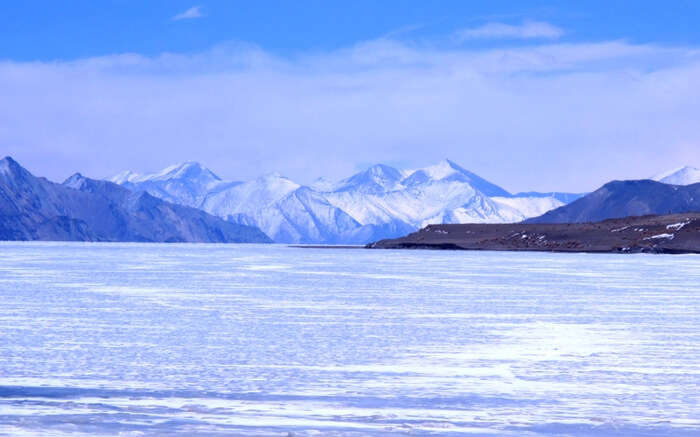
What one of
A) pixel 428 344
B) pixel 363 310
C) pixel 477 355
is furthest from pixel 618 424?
pixel 363 310

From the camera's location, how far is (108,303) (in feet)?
185

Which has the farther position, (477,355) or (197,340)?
(197,340)

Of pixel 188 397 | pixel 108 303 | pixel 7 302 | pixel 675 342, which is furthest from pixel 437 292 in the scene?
pixel 188 397

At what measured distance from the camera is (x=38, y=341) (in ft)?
116

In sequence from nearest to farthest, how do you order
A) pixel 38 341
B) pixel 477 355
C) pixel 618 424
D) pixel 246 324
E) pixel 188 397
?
pixel 618 424 < pixel 188 397 < pixel 477 355 < pixel 38 341 < pixel 246 324

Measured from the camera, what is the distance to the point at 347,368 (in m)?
29.4

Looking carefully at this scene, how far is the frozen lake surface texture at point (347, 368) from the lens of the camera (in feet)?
68.5

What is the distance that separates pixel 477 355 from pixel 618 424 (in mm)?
12127

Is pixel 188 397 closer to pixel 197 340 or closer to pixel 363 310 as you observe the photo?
pixel 197 340

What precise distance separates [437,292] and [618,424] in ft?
166

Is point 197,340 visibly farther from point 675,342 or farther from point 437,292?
point 437,292

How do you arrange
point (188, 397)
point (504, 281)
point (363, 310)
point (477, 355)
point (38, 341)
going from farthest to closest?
point (504, 281) < point (363, 310) < point (38, 341) < point (477, 355) < point (188, 397)

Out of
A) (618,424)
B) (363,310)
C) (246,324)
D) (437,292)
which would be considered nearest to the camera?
(618,424)

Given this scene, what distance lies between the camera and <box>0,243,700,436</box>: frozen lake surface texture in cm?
2088
